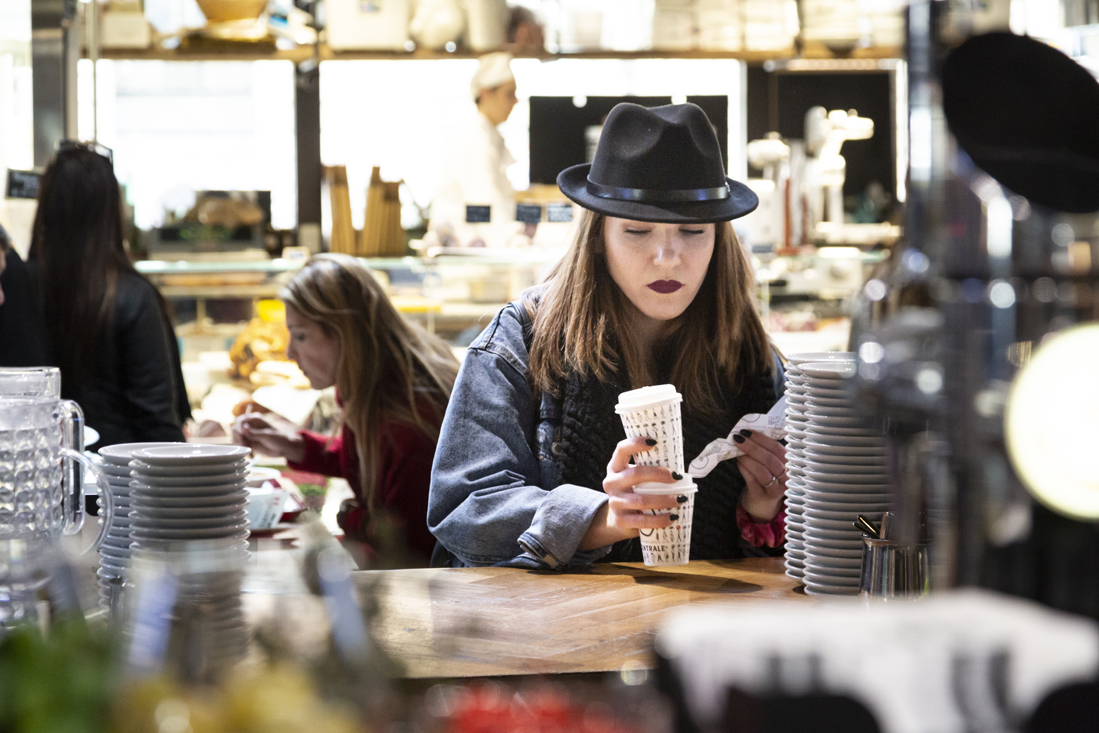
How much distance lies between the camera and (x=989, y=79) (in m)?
0.87

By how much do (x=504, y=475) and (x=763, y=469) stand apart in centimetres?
47

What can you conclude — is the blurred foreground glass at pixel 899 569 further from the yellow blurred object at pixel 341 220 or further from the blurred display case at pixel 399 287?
the yellow blurred object at pixel 341 220

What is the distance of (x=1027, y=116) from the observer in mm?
871

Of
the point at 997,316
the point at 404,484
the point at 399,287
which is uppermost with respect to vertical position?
the point at 997,316

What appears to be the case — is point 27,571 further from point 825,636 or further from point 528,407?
point 528,407

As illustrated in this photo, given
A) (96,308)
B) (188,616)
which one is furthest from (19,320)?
(188,616)

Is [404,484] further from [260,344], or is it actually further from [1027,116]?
[1027,116]

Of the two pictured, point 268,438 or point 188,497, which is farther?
point 268,438

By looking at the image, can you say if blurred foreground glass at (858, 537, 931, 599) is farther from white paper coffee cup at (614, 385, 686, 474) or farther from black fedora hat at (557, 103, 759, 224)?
black fedora hat at (557, 103, 759, 224)

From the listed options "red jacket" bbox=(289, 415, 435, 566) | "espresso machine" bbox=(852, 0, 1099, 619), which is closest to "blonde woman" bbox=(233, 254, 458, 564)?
"red jacket" bbox=(289, 415, 435, 566)

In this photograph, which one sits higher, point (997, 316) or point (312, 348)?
point (997, 316)

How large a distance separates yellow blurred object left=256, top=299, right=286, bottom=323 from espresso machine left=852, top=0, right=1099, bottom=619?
3.45m

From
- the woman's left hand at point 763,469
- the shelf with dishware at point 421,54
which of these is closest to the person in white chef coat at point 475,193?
the shelf with dishware at point 421,54

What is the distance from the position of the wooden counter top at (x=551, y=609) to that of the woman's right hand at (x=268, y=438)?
1.64 m
